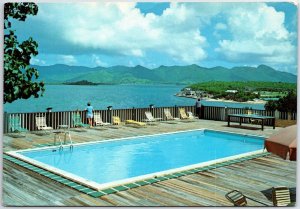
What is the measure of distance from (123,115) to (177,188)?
388 inches

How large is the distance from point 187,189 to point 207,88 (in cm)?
960

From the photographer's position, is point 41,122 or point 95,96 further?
point 41,122

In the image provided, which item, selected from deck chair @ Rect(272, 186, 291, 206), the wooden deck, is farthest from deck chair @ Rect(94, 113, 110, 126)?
deck chair @ Rect(272, 186, 291, 206)

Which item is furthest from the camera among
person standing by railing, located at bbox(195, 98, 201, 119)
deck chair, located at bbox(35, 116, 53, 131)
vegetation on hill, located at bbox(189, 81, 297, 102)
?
person standing by railing, located at bbox(195, 98, 201, 119)

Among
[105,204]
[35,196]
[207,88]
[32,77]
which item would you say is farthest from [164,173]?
[207,88]

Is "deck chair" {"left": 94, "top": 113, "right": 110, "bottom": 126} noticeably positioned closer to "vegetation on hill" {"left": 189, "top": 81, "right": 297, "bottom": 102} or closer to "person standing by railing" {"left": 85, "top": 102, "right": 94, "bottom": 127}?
"person standing by railing" {"left": 85, "top": 102, "right": 94, "bottom": 127}

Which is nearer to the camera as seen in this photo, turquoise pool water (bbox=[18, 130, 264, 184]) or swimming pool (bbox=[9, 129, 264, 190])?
swimming pool (bbox=[9, 129, 264, 190])

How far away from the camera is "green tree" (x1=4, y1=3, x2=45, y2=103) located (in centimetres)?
498

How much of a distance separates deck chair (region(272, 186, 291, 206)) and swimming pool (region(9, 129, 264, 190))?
2.52 metres

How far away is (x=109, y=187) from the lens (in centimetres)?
688

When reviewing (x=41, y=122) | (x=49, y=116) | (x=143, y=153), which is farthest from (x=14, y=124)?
(x=143, y=153)

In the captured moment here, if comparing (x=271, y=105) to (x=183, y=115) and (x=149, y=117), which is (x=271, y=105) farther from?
(x=149, y=117)

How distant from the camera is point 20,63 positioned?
513 cm

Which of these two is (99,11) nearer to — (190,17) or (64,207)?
(190,17)
